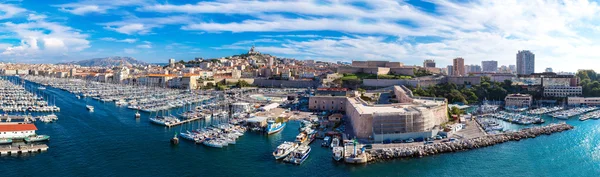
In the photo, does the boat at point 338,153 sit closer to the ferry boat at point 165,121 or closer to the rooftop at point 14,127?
the ferry boat at point 165,121

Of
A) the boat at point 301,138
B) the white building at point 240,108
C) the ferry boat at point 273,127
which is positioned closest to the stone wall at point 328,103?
the white building at point 240,108

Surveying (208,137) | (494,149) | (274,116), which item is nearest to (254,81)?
(274,116)

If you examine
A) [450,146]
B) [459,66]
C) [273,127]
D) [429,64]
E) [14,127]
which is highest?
[429,64]

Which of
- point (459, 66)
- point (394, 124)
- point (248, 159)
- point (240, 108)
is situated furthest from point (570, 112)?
point (459, 66)

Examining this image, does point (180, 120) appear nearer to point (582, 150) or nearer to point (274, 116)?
point (274, 116)

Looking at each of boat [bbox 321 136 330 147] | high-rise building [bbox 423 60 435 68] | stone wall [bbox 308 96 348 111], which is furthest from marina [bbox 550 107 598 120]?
high-rise building [bbox 423 60 435 68]

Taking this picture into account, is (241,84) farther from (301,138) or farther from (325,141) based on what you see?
(325,141)
